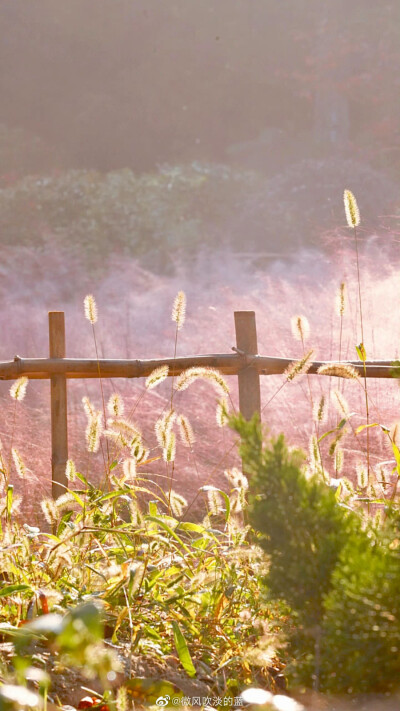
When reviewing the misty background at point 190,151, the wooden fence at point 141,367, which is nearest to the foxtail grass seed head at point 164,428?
the wooden fence at point 141,367

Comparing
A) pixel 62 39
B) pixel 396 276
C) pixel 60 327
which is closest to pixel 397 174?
pixel 396 276

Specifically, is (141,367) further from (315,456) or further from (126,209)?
(126,209)

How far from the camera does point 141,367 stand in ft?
9.79

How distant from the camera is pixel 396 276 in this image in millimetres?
6973

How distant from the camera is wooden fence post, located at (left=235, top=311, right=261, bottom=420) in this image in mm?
2900

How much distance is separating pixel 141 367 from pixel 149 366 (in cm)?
3

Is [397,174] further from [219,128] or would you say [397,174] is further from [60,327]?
[60,327]

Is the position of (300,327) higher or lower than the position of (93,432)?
higher

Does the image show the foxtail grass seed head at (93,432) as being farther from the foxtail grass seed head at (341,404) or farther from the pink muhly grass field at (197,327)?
the pink muhly grass field at (197,327)

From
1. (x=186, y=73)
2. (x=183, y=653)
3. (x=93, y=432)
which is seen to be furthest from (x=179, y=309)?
(x=186, y=73)

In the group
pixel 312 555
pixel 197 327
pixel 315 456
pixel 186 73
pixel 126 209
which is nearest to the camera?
pixel 312 555

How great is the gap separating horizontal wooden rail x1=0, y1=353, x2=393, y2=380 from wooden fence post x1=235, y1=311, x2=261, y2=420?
3 centimetres

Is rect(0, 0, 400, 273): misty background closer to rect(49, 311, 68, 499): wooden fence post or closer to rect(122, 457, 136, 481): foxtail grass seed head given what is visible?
rect(49, 311, 68, 499): wooden fence post

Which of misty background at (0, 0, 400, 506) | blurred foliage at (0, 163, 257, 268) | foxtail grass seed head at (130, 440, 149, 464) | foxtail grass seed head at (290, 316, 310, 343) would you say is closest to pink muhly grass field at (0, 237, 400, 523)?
misty background at (0, 0, 400, 506)
